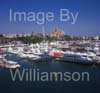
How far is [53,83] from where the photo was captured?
3.90 metres

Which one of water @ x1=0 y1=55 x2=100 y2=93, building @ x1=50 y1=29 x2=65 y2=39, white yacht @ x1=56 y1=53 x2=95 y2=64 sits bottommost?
water @ x1=0 y1=55 x2=100 y2=93

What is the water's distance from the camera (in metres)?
3.88

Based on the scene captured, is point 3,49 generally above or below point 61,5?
below

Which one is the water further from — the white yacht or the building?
the building

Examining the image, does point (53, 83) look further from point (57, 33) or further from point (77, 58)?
point (57, 33)

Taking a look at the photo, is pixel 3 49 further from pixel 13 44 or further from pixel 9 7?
pixel 9 7

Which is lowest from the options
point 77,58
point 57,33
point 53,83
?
point 53,83

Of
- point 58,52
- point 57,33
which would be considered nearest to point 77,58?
point 58,52

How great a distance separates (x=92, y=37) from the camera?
12.9ft

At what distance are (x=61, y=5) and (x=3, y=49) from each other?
2.17 ft

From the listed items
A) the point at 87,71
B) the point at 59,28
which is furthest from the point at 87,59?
the point at 59,28

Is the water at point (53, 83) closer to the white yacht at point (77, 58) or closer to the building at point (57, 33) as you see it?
the white yacht at point (77, 58)

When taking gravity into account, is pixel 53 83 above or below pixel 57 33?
below

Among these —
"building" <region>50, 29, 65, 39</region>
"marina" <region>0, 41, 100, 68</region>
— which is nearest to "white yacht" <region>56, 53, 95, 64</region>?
"marina" <region>0, 41, 100, 68</region>
